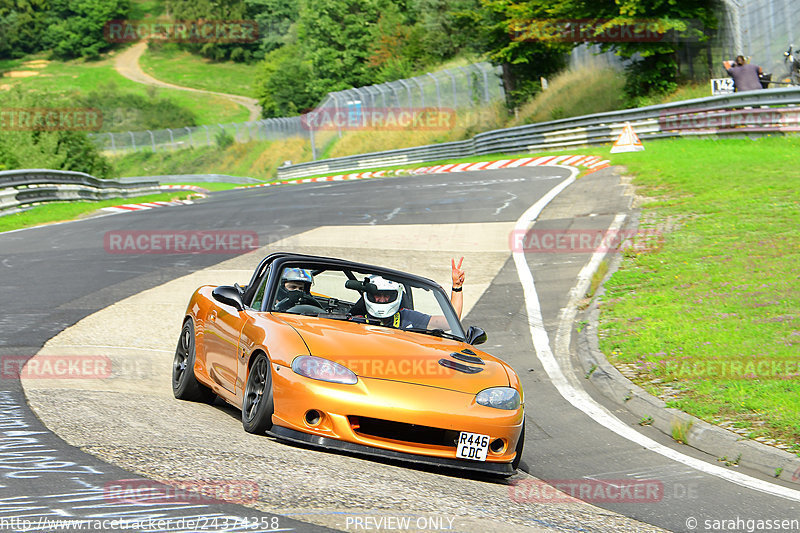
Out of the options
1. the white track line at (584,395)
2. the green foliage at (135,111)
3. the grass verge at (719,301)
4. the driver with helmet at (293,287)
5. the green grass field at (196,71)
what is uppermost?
the green grass field at (196,71)

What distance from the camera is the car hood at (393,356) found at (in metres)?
6.38

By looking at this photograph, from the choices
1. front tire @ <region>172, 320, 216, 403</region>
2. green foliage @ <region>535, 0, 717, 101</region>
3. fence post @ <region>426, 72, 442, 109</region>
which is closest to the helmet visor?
front tire @ <region>172, 320, 216, 403</region>

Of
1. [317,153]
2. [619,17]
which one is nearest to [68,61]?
[317,153]

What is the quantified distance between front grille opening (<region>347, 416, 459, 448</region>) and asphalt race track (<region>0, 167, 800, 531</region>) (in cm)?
19

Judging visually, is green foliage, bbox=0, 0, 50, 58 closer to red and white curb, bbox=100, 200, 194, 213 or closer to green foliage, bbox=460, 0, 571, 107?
green foliage, bbox=460, 0, 571, 107

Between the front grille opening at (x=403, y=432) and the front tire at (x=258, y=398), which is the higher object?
the front tire at (x=258, y=398)

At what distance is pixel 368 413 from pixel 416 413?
0.32 m

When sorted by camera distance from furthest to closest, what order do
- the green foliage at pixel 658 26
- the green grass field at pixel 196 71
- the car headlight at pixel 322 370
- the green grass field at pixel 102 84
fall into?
the green grass field at pixel 196 71 → the green grass field at pixel 102 84 → the green foliage at pixel 658 26 → the car headlight at pixel 322 370

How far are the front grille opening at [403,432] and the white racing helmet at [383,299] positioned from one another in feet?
5.22

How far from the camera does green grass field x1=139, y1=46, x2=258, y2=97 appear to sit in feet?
446

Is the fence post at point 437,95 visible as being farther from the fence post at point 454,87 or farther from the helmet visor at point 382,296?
the helmet visor at point 382,296

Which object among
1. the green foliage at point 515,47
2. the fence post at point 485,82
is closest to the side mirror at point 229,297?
the green foliage at point 515,47

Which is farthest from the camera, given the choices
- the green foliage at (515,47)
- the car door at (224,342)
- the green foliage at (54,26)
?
the green foliage at (54,26)

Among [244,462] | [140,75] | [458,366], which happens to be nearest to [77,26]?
[140,75]
